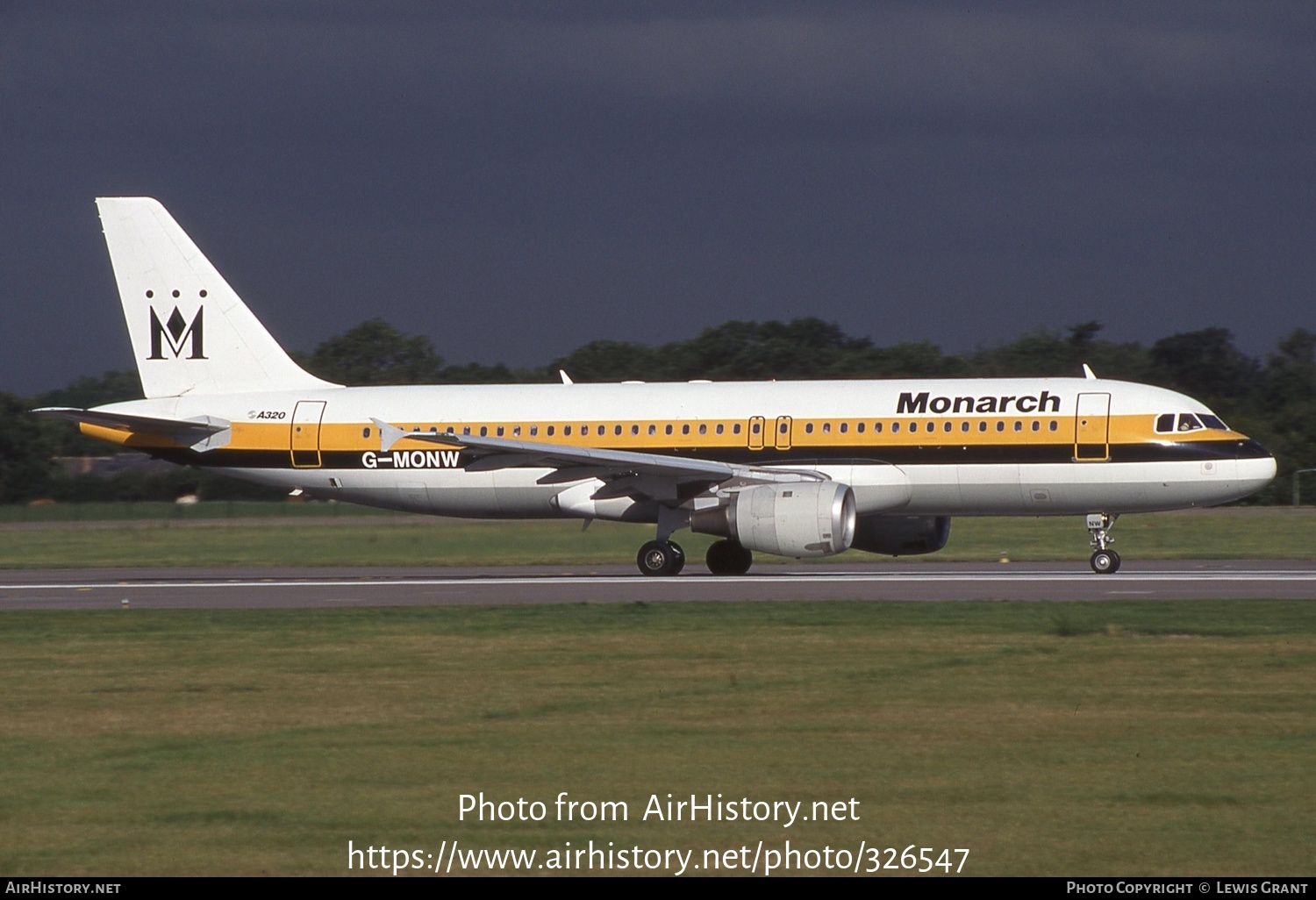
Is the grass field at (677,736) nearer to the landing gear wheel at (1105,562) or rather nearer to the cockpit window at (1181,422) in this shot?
the landing gear wheel at (1105,562)

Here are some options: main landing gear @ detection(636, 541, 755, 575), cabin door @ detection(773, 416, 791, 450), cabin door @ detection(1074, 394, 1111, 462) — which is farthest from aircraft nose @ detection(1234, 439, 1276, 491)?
main landing gear @ detection(636, 541, 755, 575)

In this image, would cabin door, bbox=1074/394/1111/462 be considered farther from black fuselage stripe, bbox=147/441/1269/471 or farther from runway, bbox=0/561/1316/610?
runway, bbox=0/561/1316/610

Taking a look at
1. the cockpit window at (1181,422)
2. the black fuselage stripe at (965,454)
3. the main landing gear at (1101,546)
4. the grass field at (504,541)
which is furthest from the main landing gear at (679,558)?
the cockpit window at (1181,422)

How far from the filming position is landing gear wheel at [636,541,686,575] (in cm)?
2819

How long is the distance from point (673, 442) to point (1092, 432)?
717 centimetres

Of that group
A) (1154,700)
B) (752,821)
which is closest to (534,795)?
(752,821)

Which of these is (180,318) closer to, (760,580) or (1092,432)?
(760,580)

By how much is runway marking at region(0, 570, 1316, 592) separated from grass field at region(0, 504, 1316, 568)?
4032 millimetres

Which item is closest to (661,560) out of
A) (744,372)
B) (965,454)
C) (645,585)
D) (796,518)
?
(645,585)

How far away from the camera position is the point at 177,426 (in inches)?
1199

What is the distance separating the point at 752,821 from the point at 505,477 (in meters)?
20.8

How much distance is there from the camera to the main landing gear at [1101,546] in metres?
27.1

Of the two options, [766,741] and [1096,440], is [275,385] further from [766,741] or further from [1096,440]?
[766,741]

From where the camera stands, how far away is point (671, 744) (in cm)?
1145
